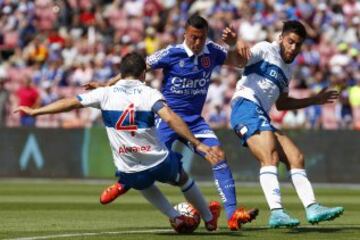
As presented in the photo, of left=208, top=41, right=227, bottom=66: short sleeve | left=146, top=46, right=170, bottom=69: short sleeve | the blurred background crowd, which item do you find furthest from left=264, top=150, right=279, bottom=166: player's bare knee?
the blurred background crowd

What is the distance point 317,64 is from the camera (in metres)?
29.0

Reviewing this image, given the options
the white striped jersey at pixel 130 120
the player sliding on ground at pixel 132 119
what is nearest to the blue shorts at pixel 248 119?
the player sliding on ground at pixel 132 119

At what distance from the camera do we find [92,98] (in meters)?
11.7

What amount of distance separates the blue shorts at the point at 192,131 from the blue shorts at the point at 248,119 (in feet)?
0.99

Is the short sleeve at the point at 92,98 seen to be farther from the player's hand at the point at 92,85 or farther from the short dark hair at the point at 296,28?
the short dark hair at the point at 296,28

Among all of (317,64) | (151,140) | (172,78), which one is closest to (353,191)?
(317,64)

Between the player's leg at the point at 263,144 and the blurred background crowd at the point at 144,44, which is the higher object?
the player's leg at the point at 263,144

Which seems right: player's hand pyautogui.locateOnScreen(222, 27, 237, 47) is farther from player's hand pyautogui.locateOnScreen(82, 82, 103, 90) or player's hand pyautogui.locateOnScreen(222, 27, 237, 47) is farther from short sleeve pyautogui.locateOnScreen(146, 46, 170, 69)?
player's hand pyautogui.locateOnScreen(82, 82, 103, 90)

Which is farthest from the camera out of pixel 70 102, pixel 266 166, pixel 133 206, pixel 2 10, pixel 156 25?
pixel 2 10

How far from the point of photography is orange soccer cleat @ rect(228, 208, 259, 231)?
12.0 metres

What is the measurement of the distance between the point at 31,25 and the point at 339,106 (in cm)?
1064

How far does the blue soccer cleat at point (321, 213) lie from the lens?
1199cm

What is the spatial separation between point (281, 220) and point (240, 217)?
44 centimetres

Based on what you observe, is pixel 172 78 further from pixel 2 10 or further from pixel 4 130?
pixel 2 10
